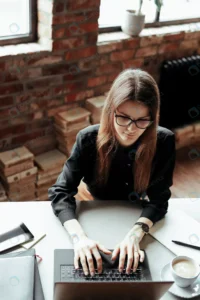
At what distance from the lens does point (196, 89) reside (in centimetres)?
319

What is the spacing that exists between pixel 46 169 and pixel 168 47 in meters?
1.30

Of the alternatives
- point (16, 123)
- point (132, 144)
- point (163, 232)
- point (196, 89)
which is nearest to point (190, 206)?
point (163, 232)

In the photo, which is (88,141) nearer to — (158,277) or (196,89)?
(158,277)

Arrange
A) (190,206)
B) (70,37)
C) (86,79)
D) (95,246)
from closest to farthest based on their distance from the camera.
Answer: (95,246) → (190,206) → (70,37) → (86,79)

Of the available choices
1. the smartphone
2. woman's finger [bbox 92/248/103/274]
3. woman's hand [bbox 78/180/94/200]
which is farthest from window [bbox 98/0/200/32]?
woman's finger [bbox 92/248/103/274]

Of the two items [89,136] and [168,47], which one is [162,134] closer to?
[89,136]

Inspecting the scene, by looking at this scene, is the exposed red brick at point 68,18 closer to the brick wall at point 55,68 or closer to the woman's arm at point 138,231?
the brick wall at point 55,68

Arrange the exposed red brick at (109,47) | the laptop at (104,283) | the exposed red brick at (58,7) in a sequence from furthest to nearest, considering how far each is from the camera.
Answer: the exposed red brick at (109,47), the exposed red brick at (58,7), the laptop at (104,283)

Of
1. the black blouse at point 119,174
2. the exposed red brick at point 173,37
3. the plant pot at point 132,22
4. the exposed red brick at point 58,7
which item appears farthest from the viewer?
the exposed red brick at point 173,37

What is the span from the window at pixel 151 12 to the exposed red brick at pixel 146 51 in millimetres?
199

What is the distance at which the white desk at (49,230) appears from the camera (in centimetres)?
124

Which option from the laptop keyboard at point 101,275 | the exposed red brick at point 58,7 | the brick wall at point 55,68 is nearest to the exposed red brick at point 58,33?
the brick wall at point 55,68

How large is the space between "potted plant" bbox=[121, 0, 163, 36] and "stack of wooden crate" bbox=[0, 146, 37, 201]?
107 centimetres

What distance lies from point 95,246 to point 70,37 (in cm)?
149
